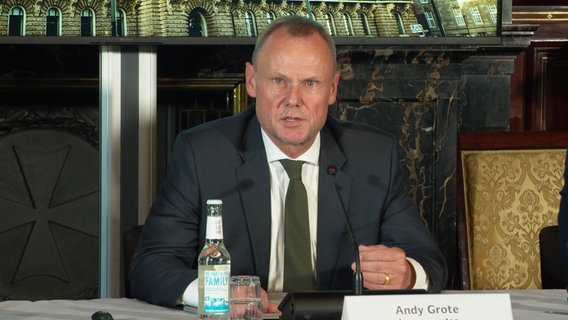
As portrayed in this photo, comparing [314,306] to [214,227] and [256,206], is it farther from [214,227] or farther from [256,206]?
[256,206]

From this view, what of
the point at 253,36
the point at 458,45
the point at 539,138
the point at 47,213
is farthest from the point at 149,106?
the point at 539,138

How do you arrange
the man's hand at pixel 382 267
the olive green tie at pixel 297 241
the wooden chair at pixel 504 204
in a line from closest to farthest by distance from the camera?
the man's hand at pixel 382 267 → the olive green tie at pixel 297 241 → the wooden chair at pixel 504 204

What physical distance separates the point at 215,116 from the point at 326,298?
8.45 ft

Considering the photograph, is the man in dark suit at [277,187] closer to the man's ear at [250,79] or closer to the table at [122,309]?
the man's ear at [250,79]

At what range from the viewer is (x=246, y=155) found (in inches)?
94.7

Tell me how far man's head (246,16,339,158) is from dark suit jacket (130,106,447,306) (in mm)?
97

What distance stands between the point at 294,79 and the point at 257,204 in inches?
11.8

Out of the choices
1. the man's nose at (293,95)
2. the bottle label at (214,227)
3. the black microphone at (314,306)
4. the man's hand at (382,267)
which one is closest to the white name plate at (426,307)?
the black microphone at (314,306)

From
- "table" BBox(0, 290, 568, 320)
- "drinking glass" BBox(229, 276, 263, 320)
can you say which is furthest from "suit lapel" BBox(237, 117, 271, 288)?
"drinking glass" BBox(229, 276, 263, 320)

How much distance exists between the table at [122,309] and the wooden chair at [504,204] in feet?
2.75

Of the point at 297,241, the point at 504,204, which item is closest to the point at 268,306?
the point at 297,241

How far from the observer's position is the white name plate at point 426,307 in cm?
157

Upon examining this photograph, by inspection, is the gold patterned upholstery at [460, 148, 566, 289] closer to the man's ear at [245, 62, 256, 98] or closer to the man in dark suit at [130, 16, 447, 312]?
the man in dark suit at [130, 16, 447, 312]

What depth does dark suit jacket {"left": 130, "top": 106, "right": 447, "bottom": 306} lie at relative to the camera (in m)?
2.31
